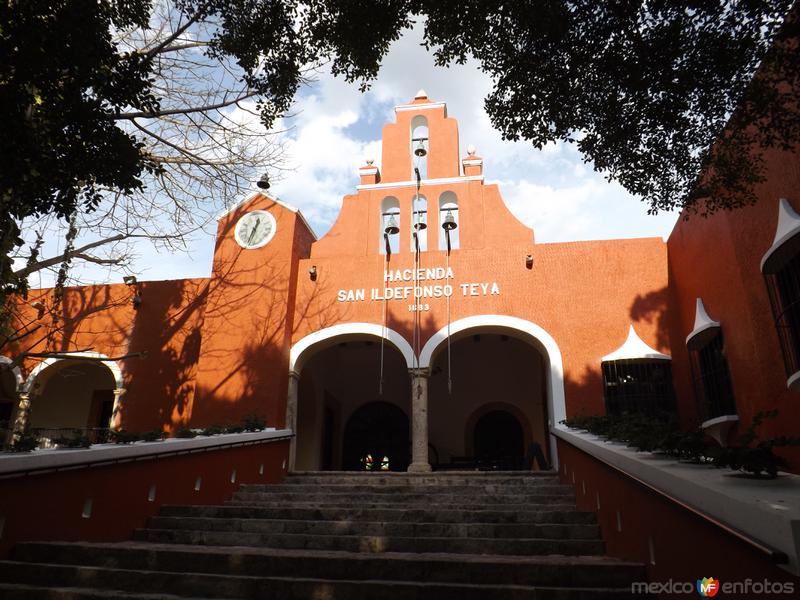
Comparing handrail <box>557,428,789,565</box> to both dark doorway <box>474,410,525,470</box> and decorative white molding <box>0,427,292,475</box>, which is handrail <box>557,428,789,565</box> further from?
dark doorway <box>474,410,525,470</box>

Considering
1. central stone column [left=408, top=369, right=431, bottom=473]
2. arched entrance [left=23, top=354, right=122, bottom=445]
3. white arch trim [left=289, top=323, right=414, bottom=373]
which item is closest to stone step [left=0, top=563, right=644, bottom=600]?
central stone column [left=408, top=369, right=431, bottom=473]

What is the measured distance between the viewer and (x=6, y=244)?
4.18 m

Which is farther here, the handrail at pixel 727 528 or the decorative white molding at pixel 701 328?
the decorative white molding at pixel 701 328

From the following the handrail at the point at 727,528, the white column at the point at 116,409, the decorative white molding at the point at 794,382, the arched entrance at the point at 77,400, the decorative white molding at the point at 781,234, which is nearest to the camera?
the handrail at the point at 727,528

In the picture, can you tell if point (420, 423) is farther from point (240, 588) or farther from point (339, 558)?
point (240, 588)

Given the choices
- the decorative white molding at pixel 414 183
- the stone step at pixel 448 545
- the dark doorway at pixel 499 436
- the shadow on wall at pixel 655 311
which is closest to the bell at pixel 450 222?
the decorative white molding at pixel 414 183

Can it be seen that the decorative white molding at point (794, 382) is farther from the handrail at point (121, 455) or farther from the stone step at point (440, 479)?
the handrail at point (121, 455)

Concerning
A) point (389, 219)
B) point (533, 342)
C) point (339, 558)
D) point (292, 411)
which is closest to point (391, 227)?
point (389, 219)

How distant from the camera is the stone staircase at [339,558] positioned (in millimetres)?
3309

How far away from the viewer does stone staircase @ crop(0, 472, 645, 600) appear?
10.9 ft

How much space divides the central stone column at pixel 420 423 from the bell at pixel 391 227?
8.04 ft

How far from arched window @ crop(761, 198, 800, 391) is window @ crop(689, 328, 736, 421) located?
165 centimetres

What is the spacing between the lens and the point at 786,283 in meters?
5.14

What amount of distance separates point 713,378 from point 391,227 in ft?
17.5
